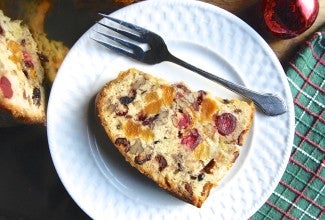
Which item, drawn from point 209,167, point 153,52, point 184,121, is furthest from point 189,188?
point 153,52

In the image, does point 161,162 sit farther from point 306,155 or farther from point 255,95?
point 306,155

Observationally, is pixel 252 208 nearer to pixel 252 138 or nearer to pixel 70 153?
pixel 252 138

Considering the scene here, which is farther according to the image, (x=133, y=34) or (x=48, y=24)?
(x=48, y=24)

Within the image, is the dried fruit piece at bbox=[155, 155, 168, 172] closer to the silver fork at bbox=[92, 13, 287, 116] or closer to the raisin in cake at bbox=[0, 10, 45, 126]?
the silver fork at bbox=[92, 13, 287, 116]

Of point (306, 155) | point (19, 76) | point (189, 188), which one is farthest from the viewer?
point (306, 155)

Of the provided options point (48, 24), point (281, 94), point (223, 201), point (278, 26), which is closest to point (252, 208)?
point (223, 201)

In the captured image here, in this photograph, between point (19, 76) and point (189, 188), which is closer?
point (189, 188)

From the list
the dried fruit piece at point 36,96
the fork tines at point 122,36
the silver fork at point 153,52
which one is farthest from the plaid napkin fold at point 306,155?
the dried fruit piece at point 36,96
